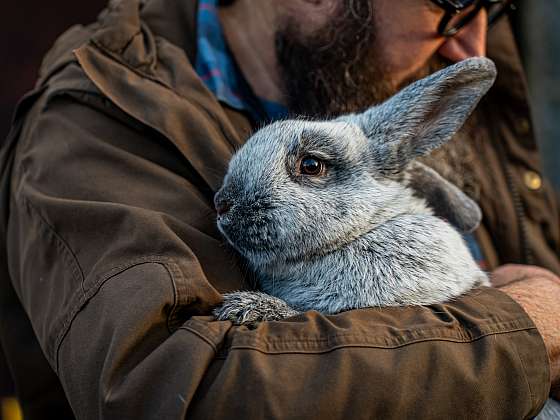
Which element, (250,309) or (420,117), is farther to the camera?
(420,117)

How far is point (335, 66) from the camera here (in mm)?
3012

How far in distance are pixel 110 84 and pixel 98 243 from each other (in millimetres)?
642

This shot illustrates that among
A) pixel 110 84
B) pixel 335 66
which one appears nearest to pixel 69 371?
pixel 110 84

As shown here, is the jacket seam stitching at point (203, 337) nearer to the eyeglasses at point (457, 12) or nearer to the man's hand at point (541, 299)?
the man's hand at point (541, 299)

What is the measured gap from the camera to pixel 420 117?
2.38 meters

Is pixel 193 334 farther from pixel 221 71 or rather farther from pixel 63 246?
pixel 221 71

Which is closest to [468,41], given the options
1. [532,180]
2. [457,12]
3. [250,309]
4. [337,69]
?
[457,12]

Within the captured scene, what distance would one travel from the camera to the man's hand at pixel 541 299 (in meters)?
2.16

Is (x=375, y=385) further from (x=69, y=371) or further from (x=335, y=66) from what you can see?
(x=335, y=66)

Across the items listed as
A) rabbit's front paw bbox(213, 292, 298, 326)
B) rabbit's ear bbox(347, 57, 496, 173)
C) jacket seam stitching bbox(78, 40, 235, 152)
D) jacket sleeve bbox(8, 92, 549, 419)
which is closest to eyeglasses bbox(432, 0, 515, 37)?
rabbit's ear bbox(347, 57, 496, 173)

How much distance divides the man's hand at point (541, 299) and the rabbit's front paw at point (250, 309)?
0.80 m

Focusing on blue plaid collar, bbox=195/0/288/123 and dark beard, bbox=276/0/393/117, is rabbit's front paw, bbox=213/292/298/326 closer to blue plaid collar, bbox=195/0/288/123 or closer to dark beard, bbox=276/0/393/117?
blue plaid collar, bbox=195/0/288/123

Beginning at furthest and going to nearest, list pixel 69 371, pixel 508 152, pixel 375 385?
pixel 508 152
pixel 69 371
pixel 375 385

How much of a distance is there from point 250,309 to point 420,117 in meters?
0.94
